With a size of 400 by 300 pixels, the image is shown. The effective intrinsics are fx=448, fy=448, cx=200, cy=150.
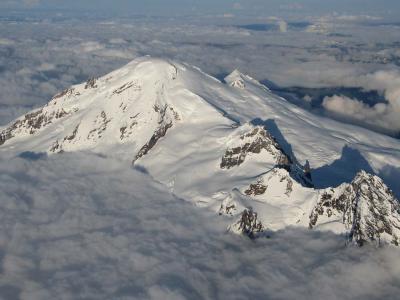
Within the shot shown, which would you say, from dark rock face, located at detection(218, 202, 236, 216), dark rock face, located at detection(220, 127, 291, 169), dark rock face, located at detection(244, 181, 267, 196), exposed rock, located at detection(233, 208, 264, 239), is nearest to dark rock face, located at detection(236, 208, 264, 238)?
exposed rock, located at detection(233, 208, 264, 239)

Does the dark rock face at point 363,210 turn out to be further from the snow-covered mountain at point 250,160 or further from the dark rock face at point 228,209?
the dark rock face at point 228,209

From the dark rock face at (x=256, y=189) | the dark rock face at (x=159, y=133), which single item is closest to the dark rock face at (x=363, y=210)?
the dark rock face at (x=256, y=189)

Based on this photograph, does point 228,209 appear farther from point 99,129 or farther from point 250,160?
point 99,129

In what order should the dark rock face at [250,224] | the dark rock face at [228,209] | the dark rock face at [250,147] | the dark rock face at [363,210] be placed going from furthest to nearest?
the dark rock face at [250,147] < the dark rock face at [228,209] < the dark rock face at [250,224] < the dark rock face at [363,210]

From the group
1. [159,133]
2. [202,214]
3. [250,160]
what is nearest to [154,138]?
[159,133]

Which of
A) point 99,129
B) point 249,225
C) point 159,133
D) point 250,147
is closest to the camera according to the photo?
point 249,225

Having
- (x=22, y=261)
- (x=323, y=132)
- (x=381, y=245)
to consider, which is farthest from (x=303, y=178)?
(x=22, y=261)

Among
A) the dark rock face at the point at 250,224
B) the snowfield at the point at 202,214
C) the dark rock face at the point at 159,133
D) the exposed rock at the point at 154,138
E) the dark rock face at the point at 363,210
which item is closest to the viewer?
the snowfield at the point at 202,214

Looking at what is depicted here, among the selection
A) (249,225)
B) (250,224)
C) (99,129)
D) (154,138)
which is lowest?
(249,225)
